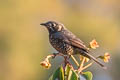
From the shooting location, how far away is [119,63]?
1884cm

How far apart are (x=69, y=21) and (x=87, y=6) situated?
0.97 meters

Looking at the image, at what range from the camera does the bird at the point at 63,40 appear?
15.0 feet

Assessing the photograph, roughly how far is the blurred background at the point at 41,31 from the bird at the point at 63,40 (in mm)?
11277

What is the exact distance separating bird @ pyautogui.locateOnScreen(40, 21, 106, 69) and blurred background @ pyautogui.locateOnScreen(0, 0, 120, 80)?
11277 millimetres

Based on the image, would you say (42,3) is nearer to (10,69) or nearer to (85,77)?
(10,69)

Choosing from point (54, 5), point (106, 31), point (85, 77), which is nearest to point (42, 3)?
point (54, 5)

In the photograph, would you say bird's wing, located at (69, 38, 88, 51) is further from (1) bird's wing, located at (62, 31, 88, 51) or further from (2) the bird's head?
(2) the bird's head

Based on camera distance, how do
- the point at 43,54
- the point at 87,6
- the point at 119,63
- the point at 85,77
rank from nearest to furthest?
the point at 85,77 → the point at 43,54 → the point at 119,63 → the point at 87,6

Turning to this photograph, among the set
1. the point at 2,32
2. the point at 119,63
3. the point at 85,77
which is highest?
the point at 85,77

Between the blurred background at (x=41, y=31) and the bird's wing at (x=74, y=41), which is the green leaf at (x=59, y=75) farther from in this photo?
the blurred background at (x=41, y=31)

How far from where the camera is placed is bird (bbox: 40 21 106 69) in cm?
458

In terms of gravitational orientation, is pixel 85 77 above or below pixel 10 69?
above

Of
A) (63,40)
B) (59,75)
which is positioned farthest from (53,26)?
(59,75)

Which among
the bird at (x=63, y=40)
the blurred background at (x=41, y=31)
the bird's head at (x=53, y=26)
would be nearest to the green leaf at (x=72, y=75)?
the bird at (x=63, y=40)
